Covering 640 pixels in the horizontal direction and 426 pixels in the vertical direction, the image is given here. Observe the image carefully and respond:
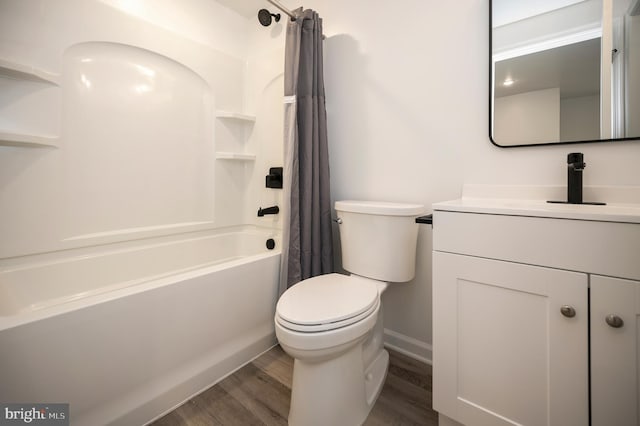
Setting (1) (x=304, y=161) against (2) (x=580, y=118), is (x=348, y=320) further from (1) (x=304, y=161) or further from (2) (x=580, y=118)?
(2) (x=580, y=118)

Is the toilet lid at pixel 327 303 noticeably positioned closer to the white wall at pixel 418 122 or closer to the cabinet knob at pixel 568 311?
the white wall at pixel 418 122

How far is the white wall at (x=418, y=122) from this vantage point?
1.18 metres

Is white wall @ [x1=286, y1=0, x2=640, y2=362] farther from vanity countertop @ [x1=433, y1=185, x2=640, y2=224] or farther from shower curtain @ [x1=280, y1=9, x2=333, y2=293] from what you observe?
shower curtain @ [x1=280, y1=9, x2=333, y2=293]

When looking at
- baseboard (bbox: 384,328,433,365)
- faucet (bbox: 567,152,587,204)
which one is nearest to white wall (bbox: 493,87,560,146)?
faucet (bbox: 567,152,587,204)

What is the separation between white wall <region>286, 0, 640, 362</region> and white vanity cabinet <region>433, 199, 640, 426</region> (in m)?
0.41

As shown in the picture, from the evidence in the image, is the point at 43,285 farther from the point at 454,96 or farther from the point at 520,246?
the point at 454,96

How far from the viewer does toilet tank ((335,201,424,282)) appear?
126 centimetres

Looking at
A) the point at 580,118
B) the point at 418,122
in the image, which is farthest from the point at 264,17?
the point at 580,118

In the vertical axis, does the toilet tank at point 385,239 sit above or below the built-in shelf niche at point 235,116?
below

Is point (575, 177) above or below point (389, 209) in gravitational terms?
above

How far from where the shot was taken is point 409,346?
1497 millimetres

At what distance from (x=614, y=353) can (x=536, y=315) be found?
168 millimetres

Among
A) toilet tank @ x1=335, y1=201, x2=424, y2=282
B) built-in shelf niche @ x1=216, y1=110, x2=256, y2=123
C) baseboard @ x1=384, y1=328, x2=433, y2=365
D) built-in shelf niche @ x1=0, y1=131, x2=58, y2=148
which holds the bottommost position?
baseboard @ x1=384, y1=328, x2=433, y2=365

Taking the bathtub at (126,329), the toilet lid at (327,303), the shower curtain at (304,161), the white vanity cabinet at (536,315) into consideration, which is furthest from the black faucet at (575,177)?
the bathtub at (126,329)
